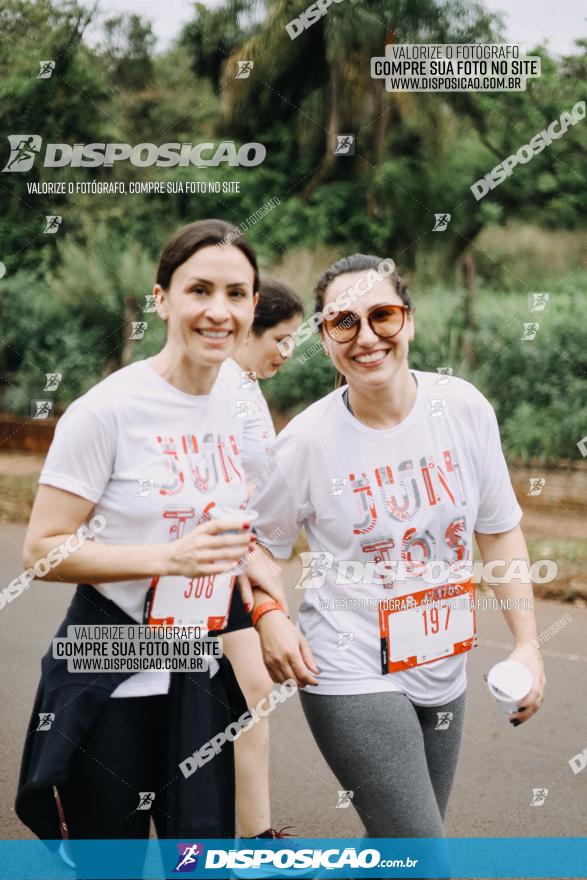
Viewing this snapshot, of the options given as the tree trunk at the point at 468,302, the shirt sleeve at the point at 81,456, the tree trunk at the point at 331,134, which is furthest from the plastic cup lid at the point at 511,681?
the tree trunk at the point at 331,134

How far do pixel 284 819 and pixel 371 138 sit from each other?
27.7 feet

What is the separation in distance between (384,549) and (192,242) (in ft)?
2.69

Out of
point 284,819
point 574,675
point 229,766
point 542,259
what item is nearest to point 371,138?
point 542,259

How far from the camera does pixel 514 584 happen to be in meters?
2.35

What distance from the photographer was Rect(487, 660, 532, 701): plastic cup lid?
221cm

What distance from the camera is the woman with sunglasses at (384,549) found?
212 centimetres

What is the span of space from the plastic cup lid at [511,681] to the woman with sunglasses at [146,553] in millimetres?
625

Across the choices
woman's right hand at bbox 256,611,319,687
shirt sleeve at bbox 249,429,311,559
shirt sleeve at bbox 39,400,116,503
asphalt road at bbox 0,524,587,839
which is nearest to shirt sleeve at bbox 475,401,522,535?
shirt sleeve at bbox 249,429,311,559

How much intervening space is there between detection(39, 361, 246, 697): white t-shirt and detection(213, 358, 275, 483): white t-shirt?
0.35m

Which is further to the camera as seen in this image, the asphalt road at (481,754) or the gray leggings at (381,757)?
the asphalt road at (481,754)

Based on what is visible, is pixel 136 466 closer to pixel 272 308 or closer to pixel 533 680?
pixel 533 680

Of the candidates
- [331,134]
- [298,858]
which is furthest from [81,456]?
[331,134]

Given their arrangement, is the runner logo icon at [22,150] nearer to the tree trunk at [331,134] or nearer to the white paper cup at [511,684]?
the tree trunk at [331,134]

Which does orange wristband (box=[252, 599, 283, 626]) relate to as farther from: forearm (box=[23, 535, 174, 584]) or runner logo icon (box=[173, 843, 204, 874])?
runner logo icon (box=[173, 843, 204, 874])
